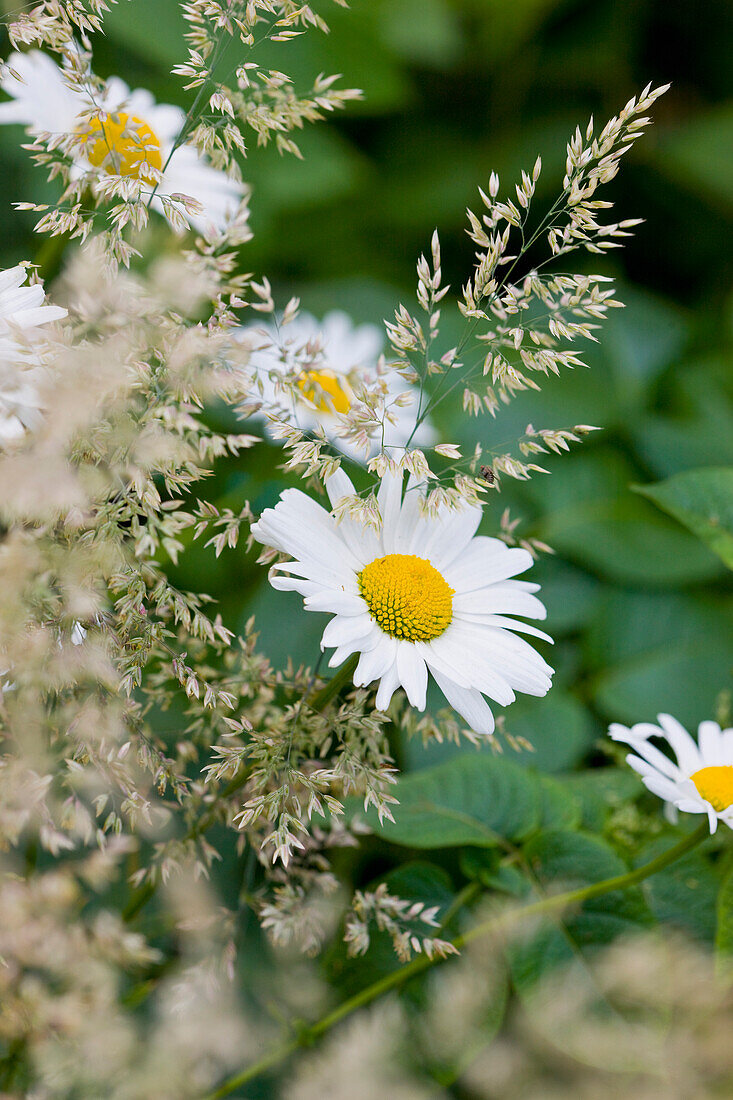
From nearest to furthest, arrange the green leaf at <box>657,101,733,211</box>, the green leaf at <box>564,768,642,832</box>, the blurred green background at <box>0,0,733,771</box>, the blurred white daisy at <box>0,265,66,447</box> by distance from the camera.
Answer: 1. the blurred white daisy at <box>0,265,66,447</box>
2. the green leaf at <box>564,768,642,832</box>
3. the blurred green background at <box>0,0,733,771</box>
4. the green leaf at <box>657,101,733,211</box>

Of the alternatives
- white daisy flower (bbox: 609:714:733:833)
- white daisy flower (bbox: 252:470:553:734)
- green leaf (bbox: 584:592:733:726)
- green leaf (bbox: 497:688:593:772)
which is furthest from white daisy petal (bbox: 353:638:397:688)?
green leaf (bbox: 584:592:733:726)

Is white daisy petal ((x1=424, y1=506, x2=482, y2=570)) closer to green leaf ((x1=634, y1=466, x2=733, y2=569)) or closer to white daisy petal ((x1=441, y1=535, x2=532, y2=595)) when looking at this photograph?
white daisy petal ((x1=441, y1=535, x2=532, y2=595))

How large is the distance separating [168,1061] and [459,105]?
56.7 inches

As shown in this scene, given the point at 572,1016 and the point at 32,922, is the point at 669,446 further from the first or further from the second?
the point at 32,922

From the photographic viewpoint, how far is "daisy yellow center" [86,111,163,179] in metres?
0.39

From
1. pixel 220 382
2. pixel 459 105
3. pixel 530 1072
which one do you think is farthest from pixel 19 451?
pixel 459 105

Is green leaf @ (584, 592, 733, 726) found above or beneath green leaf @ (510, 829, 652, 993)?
beneath

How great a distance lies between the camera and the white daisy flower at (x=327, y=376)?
38cm

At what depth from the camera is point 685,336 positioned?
1257mm

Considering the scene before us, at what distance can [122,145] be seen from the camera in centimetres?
52

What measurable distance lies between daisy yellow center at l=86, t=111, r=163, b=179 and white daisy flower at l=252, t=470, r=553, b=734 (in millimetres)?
160

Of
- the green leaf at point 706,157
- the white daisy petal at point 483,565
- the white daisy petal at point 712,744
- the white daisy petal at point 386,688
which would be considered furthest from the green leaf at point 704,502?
the green leaf at point 706,157

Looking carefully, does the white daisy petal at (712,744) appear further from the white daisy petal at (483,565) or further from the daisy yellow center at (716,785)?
the white daisy petal at (483,565)

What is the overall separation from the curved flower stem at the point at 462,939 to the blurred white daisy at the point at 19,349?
0.33 m
